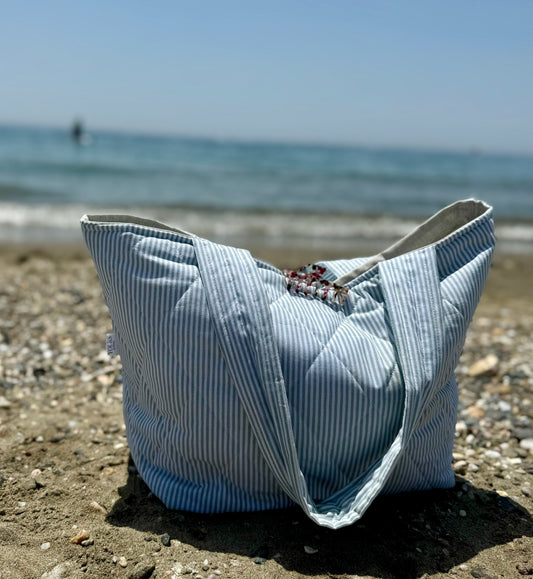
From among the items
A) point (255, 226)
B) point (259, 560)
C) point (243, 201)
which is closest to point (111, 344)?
point (259, 560)

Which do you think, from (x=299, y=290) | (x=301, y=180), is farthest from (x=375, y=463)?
(x=301, y=180)

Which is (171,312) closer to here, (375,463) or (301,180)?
(375,463)

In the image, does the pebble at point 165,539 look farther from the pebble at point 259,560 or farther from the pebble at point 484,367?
the pebble at point 484,367

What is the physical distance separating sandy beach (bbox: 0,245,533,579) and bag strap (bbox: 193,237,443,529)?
0.25m

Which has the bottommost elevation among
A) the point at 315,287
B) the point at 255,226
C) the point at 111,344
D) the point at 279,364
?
the point at 255,226

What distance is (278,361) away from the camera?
238cm

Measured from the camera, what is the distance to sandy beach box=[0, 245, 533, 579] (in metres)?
2.40

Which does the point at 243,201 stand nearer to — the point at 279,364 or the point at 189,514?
the point at 189,514

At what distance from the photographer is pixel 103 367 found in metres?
4.46

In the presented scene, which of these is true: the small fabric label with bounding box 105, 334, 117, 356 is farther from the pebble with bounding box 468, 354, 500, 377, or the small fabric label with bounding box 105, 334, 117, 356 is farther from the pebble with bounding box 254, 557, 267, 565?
the pebble with bounding box 468, 354, 500, 377

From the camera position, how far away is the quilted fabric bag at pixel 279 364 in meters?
2.40

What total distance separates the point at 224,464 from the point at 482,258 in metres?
1.43

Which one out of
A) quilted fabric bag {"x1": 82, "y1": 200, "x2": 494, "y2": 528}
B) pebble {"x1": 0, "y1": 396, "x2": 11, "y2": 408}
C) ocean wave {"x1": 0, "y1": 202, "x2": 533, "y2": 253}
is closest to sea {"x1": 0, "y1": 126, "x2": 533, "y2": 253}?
ocean wave {"x1": 0, "y1": 202, "x2": 533, "y2": 253}

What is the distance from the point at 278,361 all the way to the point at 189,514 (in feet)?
2.79
